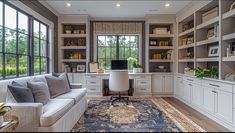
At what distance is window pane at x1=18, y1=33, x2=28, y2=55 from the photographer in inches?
161

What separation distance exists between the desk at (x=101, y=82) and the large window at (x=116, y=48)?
78 centimetres

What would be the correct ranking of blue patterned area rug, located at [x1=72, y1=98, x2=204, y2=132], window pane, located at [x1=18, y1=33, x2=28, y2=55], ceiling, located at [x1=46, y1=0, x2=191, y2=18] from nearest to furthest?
1. blue patterned area rug, located at [x1=72, y1=98, x2=204, y2=132]
2. window pane, located at [x1=18, y1=33, x2=28, y2=55]
3. ceiling, located at [x1=46, y1=0, x2=191, y2=18]

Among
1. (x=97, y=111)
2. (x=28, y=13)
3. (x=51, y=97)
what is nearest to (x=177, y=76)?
(x=97, y=111)

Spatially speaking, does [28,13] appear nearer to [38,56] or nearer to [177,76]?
[38,56]

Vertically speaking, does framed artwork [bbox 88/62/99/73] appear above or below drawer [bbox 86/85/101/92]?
above

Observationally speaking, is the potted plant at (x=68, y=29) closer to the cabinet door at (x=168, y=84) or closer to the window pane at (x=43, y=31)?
the window pane at (x=43, y=31)

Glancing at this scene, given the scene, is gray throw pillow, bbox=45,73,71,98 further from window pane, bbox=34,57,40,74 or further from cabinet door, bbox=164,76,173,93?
cabinet door, bbox=164,76,173,93

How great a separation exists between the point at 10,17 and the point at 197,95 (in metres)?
4.31

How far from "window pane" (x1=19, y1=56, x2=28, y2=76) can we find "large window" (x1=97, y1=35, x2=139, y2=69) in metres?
3.02

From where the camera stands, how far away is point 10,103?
8.43ft

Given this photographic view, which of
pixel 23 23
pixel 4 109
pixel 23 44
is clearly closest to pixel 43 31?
pixel 23 23

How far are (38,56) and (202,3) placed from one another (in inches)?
164

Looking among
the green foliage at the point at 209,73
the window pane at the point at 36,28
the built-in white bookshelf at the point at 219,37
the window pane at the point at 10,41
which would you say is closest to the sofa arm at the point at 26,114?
the window pane at the point at 10,41

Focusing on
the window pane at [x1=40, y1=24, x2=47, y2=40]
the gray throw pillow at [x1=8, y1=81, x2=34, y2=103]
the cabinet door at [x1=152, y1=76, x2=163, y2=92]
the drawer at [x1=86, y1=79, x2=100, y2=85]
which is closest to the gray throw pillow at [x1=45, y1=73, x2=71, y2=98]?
the gray throw pillow at [x1=8, y1=81, x2=34, y2=103]
